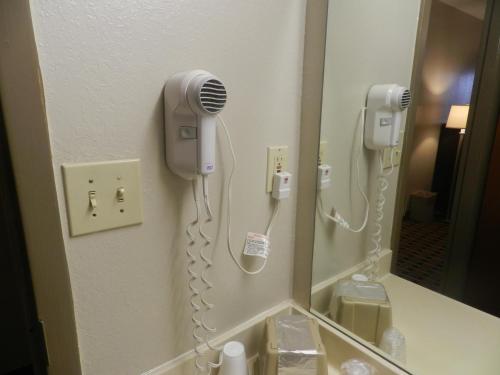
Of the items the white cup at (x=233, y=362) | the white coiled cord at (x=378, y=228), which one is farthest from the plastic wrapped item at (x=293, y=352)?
the white coiled cord at (x=378, y=228)

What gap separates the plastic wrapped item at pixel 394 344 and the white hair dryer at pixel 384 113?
1.72 ft

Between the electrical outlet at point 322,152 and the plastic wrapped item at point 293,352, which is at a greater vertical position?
the electrical outlet at point 322,152

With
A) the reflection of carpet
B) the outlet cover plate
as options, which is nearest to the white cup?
the reflection of carpet

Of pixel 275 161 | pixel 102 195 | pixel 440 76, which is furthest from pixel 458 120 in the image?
pixel 102 195

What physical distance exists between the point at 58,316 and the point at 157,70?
481mm

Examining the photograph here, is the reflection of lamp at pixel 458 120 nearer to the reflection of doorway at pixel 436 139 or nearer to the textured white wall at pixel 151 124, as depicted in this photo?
the reflection of doorway at pixel 436 139

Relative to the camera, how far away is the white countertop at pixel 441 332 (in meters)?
0.75

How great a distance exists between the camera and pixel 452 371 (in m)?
0.75

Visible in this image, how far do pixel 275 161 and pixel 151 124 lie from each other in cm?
35

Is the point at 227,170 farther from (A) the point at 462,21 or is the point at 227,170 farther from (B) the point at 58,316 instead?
(A) the point at 462,21

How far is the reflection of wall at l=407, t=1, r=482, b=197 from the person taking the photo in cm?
70

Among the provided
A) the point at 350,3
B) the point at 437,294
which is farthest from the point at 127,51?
the point at 437,294

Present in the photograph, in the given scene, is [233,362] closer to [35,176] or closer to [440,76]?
[35,176]

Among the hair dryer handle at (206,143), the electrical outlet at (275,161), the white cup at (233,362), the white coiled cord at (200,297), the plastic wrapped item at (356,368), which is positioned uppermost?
the hair dryer handle at (206,143)
